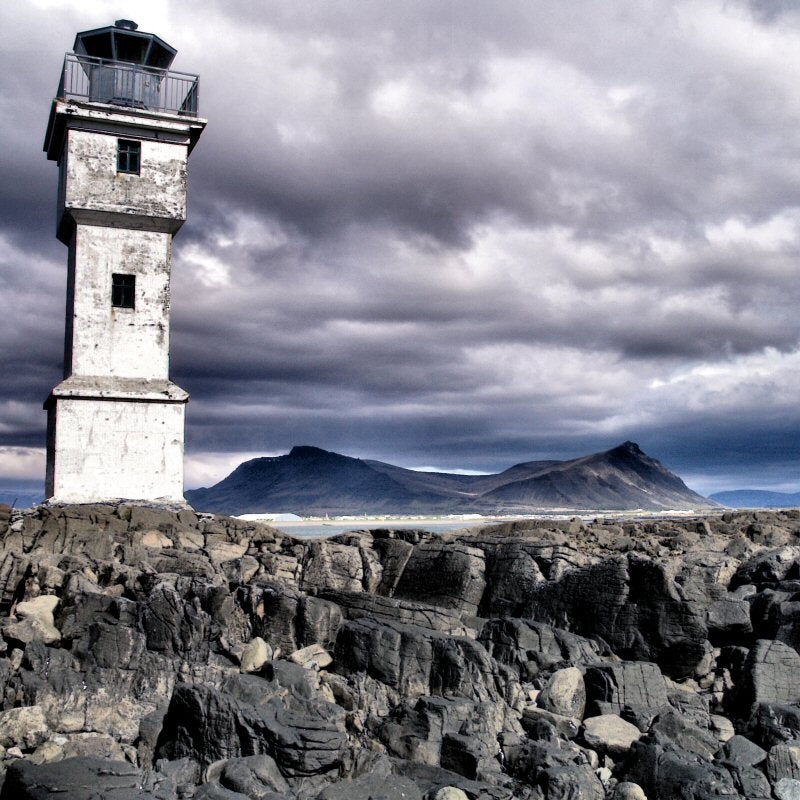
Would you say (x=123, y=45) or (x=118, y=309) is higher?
(x=123, y=45)

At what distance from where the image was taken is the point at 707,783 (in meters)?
11.3

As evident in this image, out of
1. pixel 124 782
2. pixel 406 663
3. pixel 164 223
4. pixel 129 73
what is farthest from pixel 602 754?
pixel 129 73

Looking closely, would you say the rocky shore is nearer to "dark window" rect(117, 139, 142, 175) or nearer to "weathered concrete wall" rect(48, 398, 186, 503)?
"weathered concrete wall" rect(48, 398, 186, 503)

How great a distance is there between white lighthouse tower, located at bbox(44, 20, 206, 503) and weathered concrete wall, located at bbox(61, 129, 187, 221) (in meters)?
0.03

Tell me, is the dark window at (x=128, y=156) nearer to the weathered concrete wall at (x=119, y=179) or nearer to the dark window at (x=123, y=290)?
the weathered concrete wall at (x=119, y=179)

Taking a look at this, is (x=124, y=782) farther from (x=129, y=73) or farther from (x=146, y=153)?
(x=129, y=73)

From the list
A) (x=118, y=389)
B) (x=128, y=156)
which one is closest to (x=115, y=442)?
(x=118, y=389)

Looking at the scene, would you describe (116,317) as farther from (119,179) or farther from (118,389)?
(119,179)

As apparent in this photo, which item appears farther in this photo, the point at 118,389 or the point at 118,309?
the point at 118,309

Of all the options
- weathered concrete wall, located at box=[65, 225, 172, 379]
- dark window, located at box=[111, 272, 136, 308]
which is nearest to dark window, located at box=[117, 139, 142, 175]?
weathered concrete wall, located at box=[65, 225, 172, 379]

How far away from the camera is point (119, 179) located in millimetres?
24141

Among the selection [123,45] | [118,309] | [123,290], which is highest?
[123,45]

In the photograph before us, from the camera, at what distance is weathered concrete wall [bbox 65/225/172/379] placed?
927 inches

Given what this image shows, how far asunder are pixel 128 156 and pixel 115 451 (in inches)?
322
